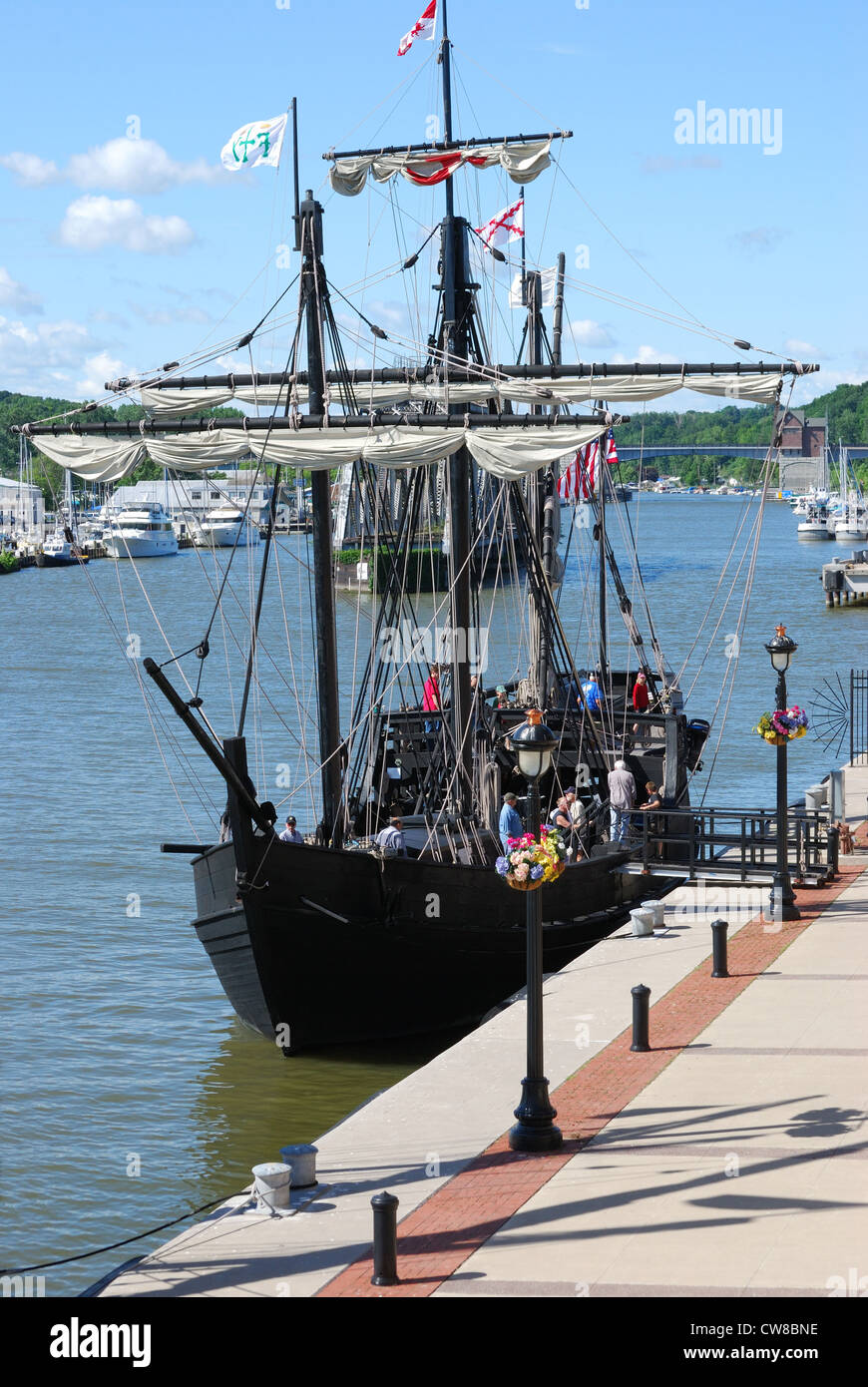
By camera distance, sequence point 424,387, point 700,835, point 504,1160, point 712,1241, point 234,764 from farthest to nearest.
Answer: point 424,387
point 700,835
point 234,764
point 504,1160
point 712,1241

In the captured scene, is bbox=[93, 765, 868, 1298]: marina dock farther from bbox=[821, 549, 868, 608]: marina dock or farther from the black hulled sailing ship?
bbox=[821, 549, 868, 608]: marina dock

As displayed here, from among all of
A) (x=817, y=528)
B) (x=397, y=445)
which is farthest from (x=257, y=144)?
(x=817, y=528)

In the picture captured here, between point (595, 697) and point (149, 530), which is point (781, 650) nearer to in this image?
point (595, 697)

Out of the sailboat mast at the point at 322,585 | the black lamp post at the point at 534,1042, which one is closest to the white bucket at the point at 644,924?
the sailboat mast at the point at 322,585

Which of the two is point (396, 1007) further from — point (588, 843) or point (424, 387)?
point (424, 387)

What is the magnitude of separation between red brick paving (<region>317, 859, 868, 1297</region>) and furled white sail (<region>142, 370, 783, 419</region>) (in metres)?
9.00

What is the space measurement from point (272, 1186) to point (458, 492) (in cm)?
1387

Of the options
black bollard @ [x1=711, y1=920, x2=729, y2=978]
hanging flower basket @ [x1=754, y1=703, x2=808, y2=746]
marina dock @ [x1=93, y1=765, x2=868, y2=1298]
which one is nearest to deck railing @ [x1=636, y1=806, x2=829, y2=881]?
hanging flower basket @ [x1=754, y1=703, x2=808, y2=746]

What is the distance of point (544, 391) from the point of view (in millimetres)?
24609

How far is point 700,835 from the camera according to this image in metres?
23.6

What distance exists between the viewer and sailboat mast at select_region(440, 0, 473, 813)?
75.3 ft

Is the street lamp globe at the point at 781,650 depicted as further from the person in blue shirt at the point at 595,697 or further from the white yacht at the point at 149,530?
the white yacht at the point at 149,530
